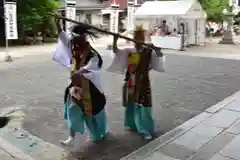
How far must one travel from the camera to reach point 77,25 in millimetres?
3809

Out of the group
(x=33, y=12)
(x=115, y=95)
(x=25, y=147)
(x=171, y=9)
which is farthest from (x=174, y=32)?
(x=25, y=147)

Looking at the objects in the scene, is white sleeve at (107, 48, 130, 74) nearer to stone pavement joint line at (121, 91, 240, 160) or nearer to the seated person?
stone pavement joint line at (121, 91, 240, 160)

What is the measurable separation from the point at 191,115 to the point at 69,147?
86.8 inches

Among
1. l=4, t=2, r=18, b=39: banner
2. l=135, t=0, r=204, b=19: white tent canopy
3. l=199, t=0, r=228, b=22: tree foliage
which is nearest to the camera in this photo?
l=4, t=2, r=18, b=39: banner

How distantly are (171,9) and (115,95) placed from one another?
11.1m

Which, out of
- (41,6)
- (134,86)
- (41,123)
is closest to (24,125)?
(41,123)

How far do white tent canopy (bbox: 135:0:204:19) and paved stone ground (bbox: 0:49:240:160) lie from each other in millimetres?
5418

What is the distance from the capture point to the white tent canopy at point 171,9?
16.2 meters

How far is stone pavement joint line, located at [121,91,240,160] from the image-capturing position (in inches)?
142

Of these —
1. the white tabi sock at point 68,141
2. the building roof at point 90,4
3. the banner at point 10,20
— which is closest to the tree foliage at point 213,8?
the building roof at point 90,4

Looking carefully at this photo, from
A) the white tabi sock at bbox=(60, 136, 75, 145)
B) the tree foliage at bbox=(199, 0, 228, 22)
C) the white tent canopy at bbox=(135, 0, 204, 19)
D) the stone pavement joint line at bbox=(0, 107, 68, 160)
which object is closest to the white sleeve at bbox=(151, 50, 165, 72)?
the white tabi sock at bbox=(60, 136, 75, 145)

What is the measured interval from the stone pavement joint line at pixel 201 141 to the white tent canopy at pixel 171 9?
1171 centimetres

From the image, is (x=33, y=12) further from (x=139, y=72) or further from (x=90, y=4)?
(x=139, y=72)

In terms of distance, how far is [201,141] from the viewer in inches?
158
